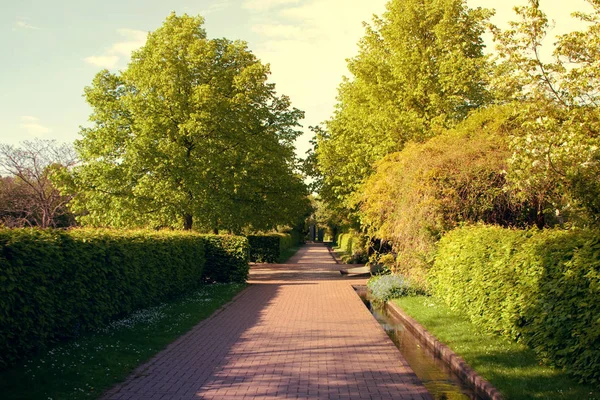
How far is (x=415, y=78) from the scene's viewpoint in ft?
81.7

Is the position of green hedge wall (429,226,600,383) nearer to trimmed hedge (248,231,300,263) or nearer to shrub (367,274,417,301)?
shrub (367,274,417,301)

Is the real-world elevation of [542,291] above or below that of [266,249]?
above

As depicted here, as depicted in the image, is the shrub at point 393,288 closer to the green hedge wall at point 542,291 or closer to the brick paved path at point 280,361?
the brick paved path at point 280,361

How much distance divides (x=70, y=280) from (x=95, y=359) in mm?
1651

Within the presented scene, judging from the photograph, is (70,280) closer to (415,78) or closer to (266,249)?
(415,78)

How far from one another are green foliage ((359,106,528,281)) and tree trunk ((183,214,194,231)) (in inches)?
509

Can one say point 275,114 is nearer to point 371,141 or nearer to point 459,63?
point 371,141

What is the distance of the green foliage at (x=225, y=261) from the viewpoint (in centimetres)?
2302

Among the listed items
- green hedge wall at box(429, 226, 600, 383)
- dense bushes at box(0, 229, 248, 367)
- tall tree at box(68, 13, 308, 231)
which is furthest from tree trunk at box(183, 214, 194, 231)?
green hedge wall at box(429, 226, 600, 383)

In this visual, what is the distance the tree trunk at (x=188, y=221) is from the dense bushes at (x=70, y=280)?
442 inches

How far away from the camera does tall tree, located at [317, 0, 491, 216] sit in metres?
23.6

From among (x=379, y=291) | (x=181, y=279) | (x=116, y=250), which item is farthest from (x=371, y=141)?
(x=116, y=250)

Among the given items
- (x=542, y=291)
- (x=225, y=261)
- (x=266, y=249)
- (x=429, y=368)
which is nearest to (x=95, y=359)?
(x=429, y=368)

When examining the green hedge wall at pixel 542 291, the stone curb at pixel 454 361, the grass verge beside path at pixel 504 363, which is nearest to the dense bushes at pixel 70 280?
the stone curb at pixel 454 361
